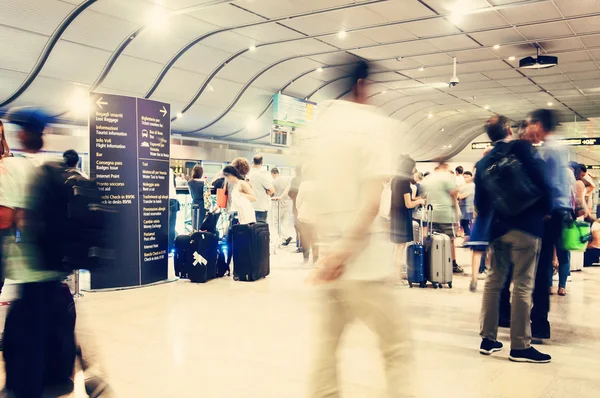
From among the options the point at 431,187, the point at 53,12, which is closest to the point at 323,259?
the point at 431,187

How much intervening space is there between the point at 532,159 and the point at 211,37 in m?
7.90

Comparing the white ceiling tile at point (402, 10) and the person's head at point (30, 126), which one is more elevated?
the white ceiling tile at point (402, 10)

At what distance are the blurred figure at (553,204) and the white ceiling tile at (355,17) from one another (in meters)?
5.33

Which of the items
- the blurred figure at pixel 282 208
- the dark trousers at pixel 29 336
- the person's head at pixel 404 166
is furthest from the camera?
the blurred figure at pixel 282 208

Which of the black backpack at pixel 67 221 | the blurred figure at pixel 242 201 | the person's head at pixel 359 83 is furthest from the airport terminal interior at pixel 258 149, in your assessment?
the blurred figure at pixel 242 201

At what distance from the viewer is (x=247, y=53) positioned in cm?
1141

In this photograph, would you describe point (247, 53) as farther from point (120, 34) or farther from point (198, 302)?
point (198, 302)

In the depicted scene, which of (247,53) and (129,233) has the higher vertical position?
(247,53)

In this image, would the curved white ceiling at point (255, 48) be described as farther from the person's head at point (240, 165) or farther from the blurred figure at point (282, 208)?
the blurred figure at point (282, 208)

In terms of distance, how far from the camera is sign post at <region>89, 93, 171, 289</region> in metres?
5.95

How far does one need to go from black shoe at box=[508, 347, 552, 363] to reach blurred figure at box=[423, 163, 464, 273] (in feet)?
10.8

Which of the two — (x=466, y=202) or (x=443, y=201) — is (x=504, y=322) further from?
(x=466, y=202)

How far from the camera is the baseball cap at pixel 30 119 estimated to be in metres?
2.44

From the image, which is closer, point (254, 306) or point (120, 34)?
point (254, 306)
